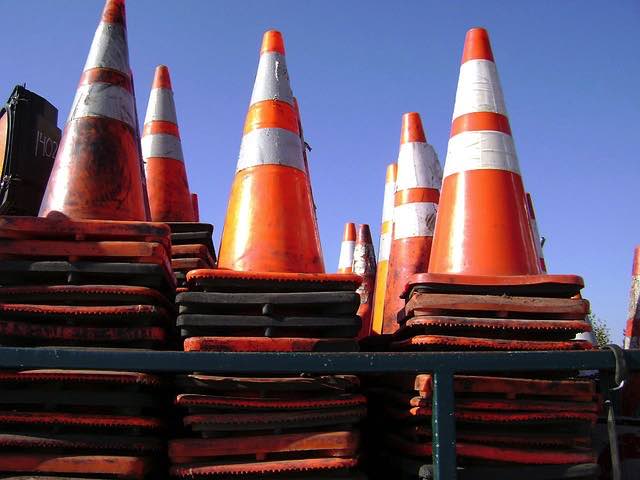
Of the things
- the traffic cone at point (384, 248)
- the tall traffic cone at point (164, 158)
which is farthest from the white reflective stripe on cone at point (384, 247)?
the tall traffic cone at point (164, 158)

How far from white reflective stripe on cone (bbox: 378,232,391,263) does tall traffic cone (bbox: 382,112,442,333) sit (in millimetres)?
1270

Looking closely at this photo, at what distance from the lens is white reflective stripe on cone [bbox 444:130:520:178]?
351 cm

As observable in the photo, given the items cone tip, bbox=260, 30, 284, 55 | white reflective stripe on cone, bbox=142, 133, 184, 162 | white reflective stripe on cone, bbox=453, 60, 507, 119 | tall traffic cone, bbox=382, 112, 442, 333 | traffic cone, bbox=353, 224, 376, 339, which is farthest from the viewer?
traffic cone, bbox=353, 224, 376, 339

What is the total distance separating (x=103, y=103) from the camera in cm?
336

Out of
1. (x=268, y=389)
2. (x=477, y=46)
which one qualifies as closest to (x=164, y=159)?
(x=477, y=46)

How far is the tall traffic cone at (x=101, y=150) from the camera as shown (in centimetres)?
310

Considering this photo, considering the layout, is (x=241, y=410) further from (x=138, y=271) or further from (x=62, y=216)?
(x=62, y=216)

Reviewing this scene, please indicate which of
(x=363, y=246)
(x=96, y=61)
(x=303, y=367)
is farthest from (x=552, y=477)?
(x=363, y=246)

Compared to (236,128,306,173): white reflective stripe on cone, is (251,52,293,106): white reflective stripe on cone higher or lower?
higher

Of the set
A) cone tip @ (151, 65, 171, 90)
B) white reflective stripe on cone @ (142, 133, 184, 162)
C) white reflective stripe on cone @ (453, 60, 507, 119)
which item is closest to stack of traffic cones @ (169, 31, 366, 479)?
white reflective stripe on cone @ (453, 60, 507, 119)

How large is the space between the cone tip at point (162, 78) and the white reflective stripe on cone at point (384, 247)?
2.84m

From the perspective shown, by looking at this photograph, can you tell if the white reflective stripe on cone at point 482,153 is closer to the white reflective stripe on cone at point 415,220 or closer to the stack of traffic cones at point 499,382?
the stack of traffic cones at point 499,382

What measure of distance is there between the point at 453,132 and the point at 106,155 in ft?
6.94

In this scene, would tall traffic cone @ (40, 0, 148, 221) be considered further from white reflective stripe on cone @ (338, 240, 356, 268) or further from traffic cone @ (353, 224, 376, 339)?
white reflective stripe on cone @ (338, 240, 356, 268)
